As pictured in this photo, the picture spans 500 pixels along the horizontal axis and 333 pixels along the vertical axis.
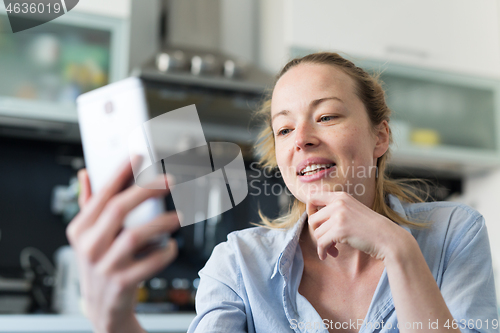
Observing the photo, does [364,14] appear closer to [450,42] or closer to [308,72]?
[450,42]

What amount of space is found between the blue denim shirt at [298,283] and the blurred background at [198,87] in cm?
76

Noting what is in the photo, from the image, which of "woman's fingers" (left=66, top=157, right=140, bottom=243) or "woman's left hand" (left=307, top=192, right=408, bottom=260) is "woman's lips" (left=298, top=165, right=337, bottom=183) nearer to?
"woman's left hand" (left=307, top=192, right=408, bottom=260)

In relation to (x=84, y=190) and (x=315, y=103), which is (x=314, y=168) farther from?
(x=84, y=190)

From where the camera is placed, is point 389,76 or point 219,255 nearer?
point 219,255

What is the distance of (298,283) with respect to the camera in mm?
740

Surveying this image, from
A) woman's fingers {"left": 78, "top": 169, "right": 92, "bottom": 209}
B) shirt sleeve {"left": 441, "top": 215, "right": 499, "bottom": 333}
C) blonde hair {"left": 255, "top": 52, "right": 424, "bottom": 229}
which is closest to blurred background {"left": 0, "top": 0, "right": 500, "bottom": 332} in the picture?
blonde hair {"left": 255, "top": 52, "right": 424, "bottom": 229}

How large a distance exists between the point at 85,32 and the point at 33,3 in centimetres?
71

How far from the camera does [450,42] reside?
226 centimetres

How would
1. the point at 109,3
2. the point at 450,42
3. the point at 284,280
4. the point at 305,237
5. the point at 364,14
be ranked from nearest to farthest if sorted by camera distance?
the point at 284,280 < the point at 305,237 < the point at 109,3 < the point at 364,14 < the point at 450,42

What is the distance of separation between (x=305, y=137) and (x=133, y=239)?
1.61ft

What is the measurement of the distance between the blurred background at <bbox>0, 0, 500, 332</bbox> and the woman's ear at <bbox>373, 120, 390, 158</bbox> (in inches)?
26.5


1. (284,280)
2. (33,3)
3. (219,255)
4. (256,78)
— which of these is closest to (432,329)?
(284,280)

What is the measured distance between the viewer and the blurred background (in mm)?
1803

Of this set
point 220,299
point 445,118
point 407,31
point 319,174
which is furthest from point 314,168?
point 445,118
